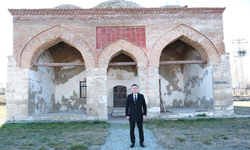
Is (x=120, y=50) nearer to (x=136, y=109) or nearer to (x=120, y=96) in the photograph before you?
(x=120, y=96)

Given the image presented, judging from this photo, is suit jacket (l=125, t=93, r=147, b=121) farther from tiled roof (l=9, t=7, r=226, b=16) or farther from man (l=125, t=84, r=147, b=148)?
tiled roof (l=9, t=7, r=226, b=16)

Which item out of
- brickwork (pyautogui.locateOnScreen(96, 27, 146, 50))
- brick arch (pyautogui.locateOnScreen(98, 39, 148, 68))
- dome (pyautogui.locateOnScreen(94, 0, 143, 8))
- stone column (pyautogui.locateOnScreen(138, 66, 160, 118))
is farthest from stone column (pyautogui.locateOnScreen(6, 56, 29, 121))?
dome (pyautogui.locateOnScreen(94, 0, 143, 8))

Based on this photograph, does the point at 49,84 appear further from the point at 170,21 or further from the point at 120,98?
the point at 170,21

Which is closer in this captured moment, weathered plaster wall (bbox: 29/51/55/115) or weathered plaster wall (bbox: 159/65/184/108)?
weathered plaster wall (bbox: 29/51/55/115)

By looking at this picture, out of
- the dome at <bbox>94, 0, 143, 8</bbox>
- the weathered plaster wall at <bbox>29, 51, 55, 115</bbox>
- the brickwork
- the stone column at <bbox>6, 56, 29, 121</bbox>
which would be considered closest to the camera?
the stone column at <bbox>6, 56, 29, 121</bbox>

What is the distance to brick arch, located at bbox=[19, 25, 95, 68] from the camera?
8.09 m

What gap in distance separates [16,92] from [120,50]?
15.1ft

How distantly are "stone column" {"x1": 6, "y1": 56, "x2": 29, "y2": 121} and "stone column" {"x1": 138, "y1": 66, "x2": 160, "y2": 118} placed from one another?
15.6ft

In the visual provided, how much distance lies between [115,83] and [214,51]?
229 inches

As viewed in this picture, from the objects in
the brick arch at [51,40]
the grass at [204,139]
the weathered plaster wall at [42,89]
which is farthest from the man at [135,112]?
the weathered plaster wall at [42,89]

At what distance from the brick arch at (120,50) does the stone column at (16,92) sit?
320 cm

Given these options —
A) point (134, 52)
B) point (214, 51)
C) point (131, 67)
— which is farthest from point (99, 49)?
point (214, 51)

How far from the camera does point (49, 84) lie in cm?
1058

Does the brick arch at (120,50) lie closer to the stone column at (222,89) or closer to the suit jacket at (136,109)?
the stone column at (222,89)
